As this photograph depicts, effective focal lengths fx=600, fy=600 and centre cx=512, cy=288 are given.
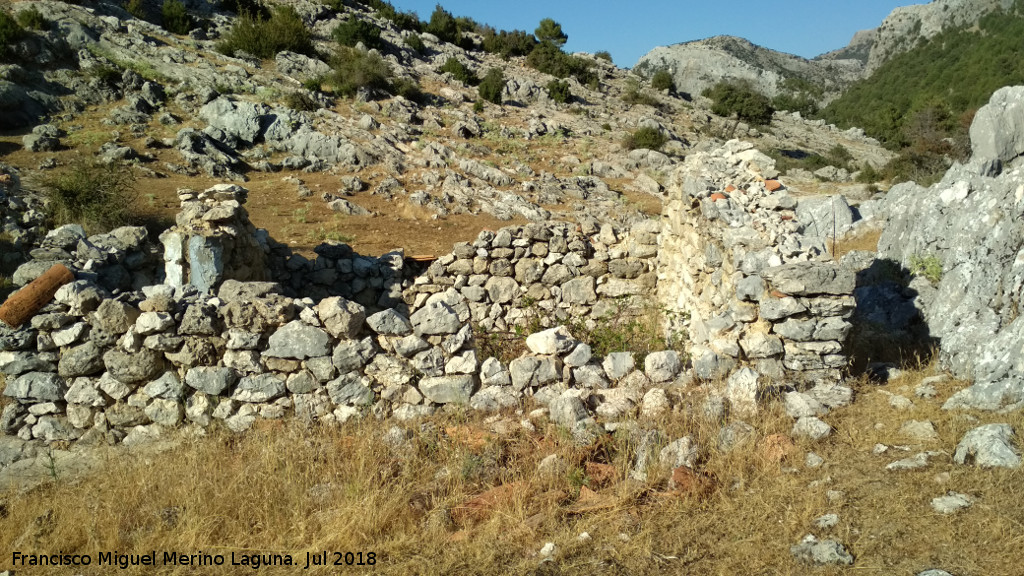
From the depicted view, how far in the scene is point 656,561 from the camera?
3.56m

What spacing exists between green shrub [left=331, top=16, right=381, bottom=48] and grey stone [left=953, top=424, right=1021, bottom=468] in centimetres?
3400

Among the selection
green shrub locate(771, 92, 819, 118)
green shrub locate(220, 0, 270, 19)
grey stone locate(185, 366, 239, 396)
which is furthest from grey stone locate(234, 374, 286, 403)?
green shrub locate(771, 92, 819, 118)

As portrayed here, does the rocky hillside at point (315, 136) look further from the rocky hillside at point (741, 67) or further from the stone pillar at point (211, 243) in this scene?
the rocky hillside at point (741, 67)

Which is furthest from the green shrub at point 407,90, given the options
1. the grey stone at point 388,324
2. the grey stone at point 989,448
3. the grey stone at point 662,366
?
the grey stone at point 989,448

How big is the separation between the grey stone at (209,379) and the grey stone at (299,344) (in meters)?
0.37

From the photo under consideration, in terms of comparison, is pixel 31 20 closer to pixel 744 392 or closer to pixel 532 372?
pixel 532 372

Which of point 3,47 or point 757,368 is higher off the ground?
point 3,47

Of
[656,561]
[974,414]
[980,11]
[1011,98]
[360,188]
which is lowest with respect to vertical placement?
[656,561]

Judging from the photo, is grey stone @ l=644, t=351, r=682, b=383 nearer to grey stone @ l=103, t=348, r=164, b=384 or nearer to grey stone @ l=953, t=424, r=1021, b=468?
grey stone @ l=953, t=424, r=1021, b=468

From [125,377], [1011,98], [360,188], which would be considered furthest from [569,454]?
[360,188]

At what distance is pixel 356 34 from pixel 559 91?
38.9 ft

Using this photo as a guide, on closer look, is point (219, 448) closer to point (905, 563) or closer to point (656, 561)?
point (656, 561)

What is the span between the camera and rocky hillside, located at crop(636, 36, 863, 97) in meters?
73.1

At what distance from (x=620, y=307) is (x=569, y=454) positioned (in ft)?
17.6
